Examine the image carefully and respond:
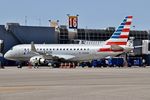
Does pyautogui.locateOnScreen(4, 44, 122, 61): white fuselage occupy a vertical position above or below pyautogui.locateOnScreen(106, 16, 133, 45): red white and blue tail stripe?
below

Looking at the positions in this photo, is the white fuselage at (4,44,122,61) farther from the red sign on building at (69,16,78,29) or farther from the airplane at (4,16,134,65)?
the red sign on building at (69,16,78,29)

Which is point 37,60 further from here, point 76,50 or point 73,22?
point 73,22

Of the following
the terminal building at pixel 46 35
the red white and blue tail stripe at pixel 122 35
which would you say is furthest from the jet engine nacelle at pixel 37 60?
the terminal building at pixel 46 35

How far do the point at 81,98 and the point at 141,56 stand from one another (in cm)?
9150

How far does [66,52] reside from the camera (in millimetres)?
83688

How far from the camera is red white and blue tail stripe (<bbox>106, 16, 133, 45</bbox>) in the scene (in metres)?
83.9

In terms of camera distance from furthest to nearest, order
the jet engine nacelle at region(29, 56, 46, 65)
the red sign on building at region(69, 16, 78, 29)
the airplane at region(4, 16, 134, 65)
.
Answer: the red sign on building at region(69, 16, 78, 29) → the airplane at region(4, 16, 134, 65) → the jet engine nacelle at region(29, 56, 46, 65)

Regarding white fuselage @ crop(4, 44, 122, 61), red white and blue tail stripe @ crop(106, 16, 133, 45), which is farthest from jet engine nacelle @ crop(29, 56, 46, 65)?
red white and blue tail stripe @ crop(106, 16, 133, 45)

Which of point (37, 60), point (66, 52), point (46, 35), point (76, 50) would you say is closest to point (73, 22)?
point (46, 35)

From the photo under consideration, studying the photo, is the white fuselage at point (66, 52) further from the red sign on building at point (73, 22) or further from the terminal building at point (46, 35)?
the red sign on building at point (73, 22)

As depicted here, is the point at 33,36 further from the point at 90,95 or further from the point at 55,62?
the point at 90,95

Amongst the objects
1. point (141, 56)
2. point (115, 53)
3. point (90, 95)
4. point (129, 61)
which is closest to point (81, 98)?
point (90, 95)

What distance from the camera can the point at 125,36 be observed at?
277ft

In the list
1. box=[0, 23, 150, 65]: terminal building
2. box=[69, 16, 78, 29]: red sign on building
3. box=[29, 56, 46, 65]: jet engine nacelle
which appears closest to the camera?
box=[29, 56, 46, 65]: jet engine nacelle
